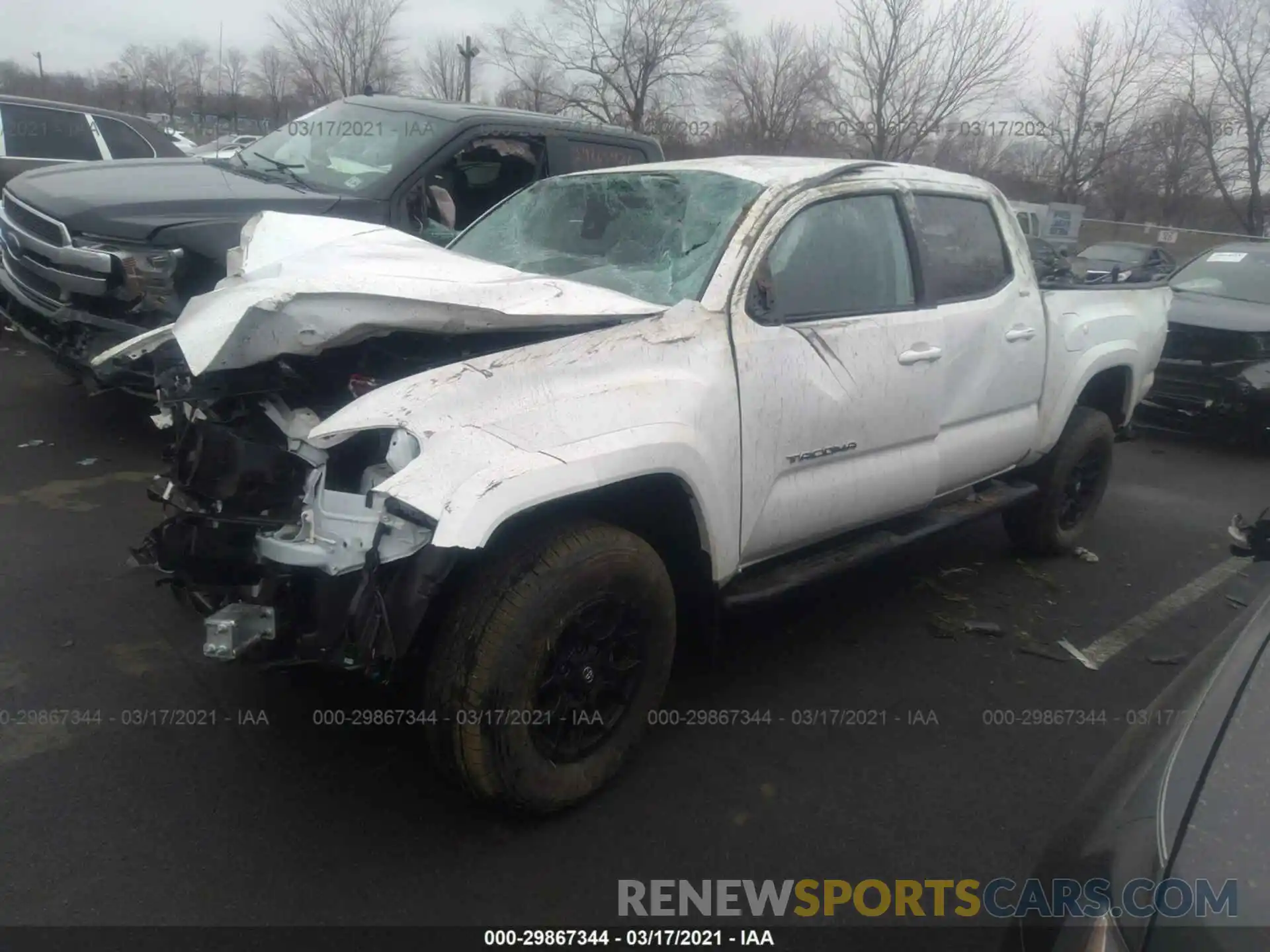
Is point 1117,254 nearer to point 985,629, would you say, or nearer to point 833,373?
point 985,629

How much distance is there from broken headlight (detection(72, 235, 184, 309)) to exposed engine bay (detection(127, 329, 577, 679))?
2.25m

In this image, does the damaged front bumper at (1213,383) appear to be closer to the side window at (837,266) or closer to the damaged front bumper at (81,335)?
the side window at (837,266)

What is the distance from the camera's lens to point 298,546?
98.7 inches

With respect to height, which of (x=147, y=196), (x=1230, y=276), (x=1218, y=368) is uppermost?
(x=147, y=196)

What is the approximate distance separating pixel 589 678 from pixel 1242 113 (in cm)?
2703

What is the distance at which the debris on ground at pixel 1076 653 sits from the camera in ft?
13.4

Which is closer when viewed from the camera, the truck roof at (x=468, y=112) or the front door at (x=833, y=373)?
the front door at (x=833, y=373)

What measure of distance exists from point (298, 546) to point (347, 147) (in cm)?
455

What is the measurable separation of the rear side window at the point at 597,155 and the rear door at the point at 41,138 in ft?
17.6

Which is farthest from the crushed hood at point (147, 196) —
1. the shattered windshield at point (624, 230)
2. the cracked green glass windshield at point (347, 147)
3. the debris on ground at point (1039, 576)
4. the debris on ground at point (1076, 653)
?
the debris on ground at point (1076, 653)

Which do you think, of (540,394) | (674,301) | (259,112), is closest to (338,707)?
(540,394)

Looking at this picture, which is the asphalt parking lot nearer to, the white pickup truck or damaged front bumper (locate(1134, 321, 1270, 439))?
the white pickup truck

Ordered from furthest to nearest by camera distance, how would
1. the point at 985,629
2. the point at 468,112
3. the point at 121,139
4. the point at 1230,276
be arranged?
the point at 121,139 < the point at 1230,276 < the point at 468,112 < the point at 985,629

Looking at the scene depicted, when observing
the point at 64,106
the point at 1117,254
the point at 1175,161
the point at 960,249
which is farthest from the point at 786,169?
the point at 1175,161
